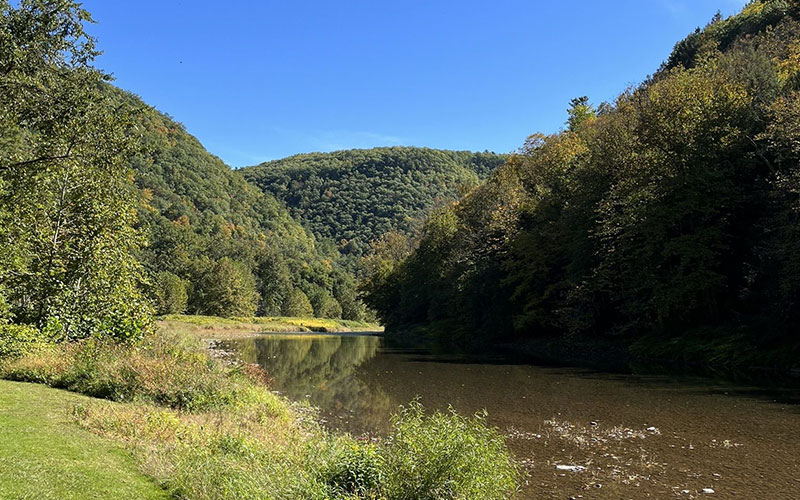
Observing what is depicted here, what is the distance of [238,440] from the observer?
984cm

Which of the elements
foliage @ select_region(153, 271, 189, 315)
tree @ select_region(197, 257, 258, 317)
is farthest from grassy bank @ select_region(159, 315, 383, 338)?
foliage @ select_region(153, 271, 189, 315)

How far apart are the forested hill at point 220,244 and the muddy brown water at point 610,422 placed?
83.3 metres

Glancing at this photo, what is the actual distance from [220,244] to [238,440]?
13456 cm

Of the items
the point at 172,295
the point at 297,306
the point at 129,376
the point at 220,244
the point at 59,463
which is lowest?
the point at 297,306

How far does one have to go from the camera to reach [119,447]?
930cm

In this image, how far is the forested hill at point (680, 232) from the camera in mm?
26641

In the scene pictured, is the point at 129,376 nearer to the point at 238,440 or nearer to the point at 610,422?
the point at 238,440

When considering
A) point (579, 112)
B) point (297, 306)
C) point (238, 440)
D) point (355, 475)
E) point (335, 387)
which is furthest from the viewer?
point (297, 306)

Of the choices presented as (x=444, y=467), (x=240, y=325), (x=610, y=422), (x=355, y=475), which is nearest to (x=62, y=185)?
(x=355, y=475)

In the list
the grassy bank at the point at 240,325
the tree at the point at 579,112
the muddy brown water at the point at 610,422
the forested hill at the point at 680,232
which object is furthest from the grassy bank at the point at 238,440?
the tree at the point at 579,112

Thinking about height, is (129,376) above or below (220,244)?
below

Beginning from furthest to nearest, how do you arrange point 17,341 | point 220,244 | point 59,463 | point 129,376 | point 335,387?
point 220,244 → point 335,387 → point 17,341 → point 129,376 → point 59,463

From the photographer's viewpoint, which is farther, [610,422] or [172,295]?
[172,295]

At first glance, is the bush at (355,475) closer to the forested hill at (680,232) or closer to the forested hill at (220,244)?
the forested hill at (680,232)
